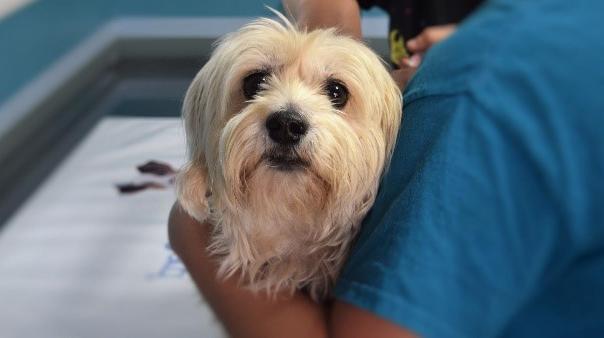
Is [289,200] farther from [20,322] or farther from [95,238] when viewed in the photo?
[95,238]

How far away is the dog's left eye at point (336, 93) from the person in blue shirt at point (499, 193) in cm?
27

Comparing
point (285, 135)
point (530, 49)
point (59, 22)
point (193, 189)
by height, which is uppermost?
point (530, 49)

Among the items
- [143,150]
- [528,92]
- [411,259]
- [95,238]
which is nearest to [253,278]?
[411,259]

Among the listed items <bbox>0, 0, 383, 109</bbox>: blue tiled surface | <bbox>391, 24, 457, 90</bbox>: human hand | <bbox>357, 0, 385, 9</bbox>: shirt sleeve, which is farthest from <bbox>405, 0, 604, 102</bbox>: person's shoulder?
<bbox>0, 0, 383, 109</bbox>: blue tiled surface

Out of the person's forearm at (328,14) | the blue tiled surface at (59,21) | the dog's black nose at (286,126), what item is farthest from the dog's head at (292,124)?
the blue tiled surface at (59,21)

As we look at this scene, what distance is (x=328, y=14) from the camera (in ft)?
3.64

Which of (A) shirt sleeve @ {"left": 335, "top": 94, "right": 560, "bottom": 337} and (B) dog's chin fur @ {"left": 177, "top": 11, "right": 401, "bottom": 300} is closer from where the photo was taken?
(A) shirt sleeve @ {"left": 335, "top": 94, "right": 560, "bottom": 337}

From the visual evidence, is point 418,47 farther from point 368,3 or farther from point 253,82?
point 368,3

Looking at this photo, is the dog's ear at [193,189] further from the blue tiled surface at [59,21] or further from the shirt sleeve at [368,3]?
the blue tiled surface at [59,21]

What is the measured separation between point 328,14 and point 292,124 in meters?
Answer: 0.37

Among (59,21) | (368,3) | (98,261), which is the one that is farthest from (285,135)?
(59,21)

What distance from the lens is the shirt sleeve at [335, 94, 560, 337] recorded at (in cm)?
52

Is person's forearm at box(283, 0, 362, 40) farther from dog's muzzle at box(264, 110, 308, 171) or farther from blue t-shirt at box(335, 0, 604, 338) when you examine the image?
blue t-shirt at box(335, 0, 604, 338)

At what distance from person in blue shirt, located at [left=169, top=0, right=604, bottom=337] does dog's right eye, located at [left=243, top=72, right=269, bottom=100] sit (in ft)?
1.03
